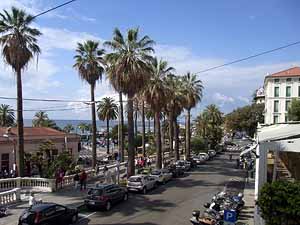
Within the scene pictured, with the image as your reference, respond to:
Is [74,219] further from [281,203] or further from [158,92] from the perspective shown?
[158,92]

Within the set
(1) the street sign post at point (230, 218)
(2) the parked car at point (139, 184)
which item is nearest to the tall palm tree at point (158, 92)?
(2) the parked car at point (139, 184)

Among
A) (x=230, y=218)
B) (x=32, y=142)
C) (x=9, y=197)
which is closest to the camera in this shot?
(x=230, y=218)

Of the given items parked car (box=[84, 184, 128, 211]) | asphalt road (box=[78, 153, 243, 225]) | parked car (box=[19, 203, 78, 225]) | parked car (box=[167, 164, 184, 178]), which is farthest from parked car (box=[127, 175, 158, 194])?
parked car (box=[19, 203, 78, 225])

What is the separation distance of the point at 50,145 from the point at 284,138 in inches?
1114

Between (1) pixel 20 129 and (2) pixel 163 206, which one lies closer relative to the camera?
(2) pixel 163 206

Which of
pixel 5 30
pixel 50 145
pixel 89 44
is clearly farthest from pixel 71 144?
pixel 5 30

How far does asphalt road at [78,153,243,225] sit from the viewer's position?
2139 centimetres

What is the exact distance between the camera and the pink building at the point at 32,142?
125 ft

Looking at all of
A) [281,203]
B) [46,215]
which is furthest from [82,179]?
[281,203]

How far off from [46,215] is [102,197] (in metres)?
5.68

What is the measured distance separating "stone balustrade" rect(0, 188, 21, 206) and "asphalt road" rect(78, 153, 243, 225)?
5064mm

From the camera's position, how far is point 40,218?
18375 millimetres

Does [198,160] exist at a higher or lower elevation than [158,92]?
lower

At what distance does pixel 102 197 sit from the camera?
2408 cm
